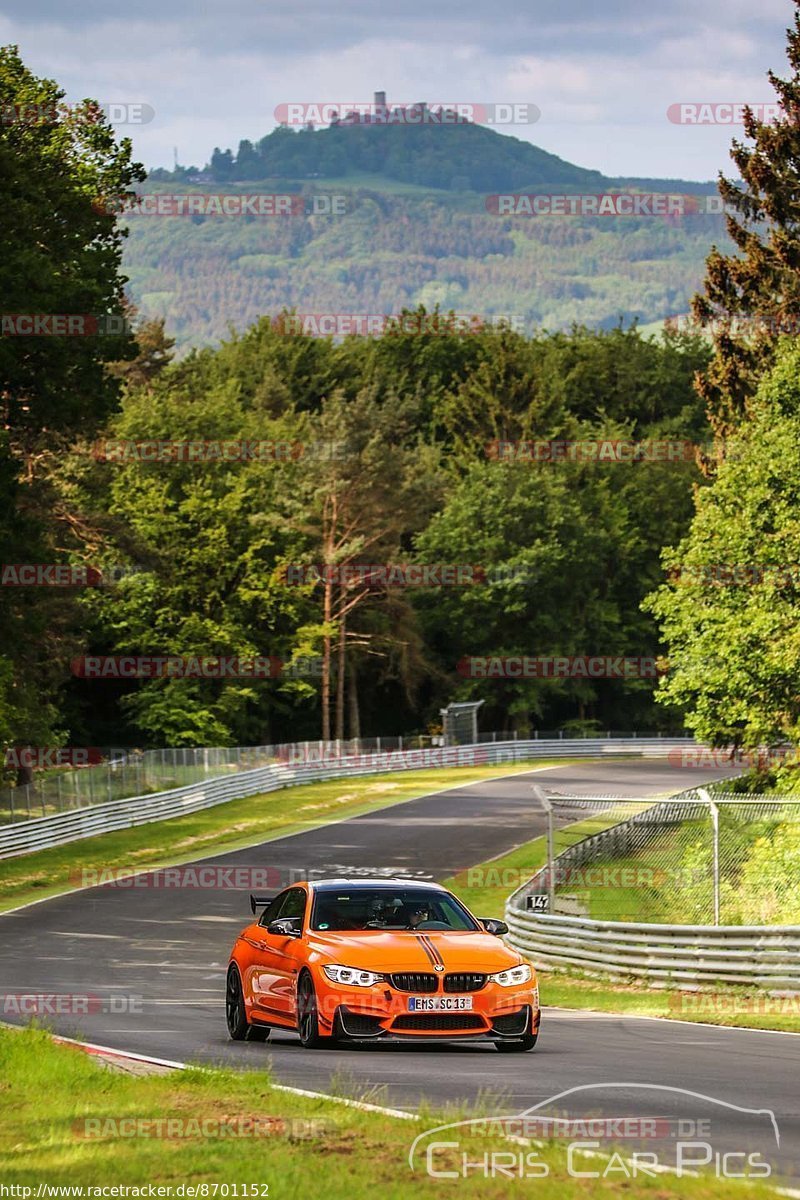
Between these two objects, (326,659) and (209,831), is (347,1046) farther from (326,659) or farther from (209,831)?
(326,659)

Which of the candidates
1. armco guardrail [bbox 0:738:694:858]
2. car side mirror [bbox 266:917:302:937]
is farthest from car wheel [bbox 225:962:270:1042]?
armco guardrail [bbox 0:738:694:858]

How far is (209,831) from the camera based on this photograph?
172 ft

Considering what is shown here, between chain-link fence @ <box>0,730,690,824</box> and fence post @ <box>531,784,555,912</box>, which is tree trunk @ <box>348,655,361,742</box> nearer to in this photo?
chain-link fence @ <box>0,730,690,824</box>

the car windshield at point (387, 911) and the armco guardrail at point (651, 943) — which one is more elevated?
the car windshield at point (387, 911)

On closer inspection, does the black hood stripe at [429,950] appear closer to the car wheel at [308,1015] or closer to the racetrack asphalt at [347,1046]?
the racetrack asphalt at [347,1046]

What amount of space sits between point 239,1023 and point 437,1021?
2634 mm

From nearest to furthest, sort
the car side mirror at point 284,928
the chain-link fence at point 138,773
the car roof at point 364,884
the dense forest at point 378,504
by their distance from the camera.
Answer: the car side mirror at point 284,928 < the car roof at point 364,884 < the dense forest at point 378,504 < the chain-link fence at point 138,773

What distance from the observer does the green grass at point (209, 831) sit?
41.3m

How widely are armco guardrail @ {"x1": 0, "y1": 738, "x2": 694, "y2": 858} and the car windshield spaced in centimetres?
2953

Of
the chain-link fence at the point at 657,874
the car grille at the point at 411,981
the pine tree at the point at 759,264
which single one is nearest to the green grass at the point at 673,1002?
the chain-link fence at the point at 657,874

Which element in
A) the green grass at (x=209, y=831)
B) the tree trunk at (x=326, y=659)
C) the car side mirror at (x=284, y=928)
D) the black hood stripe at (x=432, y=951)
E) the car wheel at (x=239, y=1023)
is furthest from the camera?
the tree trunk at (x=326, y=659)

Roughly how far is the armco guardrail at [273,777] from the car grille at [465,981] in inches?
1226

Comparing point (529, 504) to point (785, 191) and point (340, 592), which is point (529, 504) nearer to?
point (340, 592)

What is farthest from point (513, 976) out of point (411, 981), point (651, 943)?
point (651, 943)
